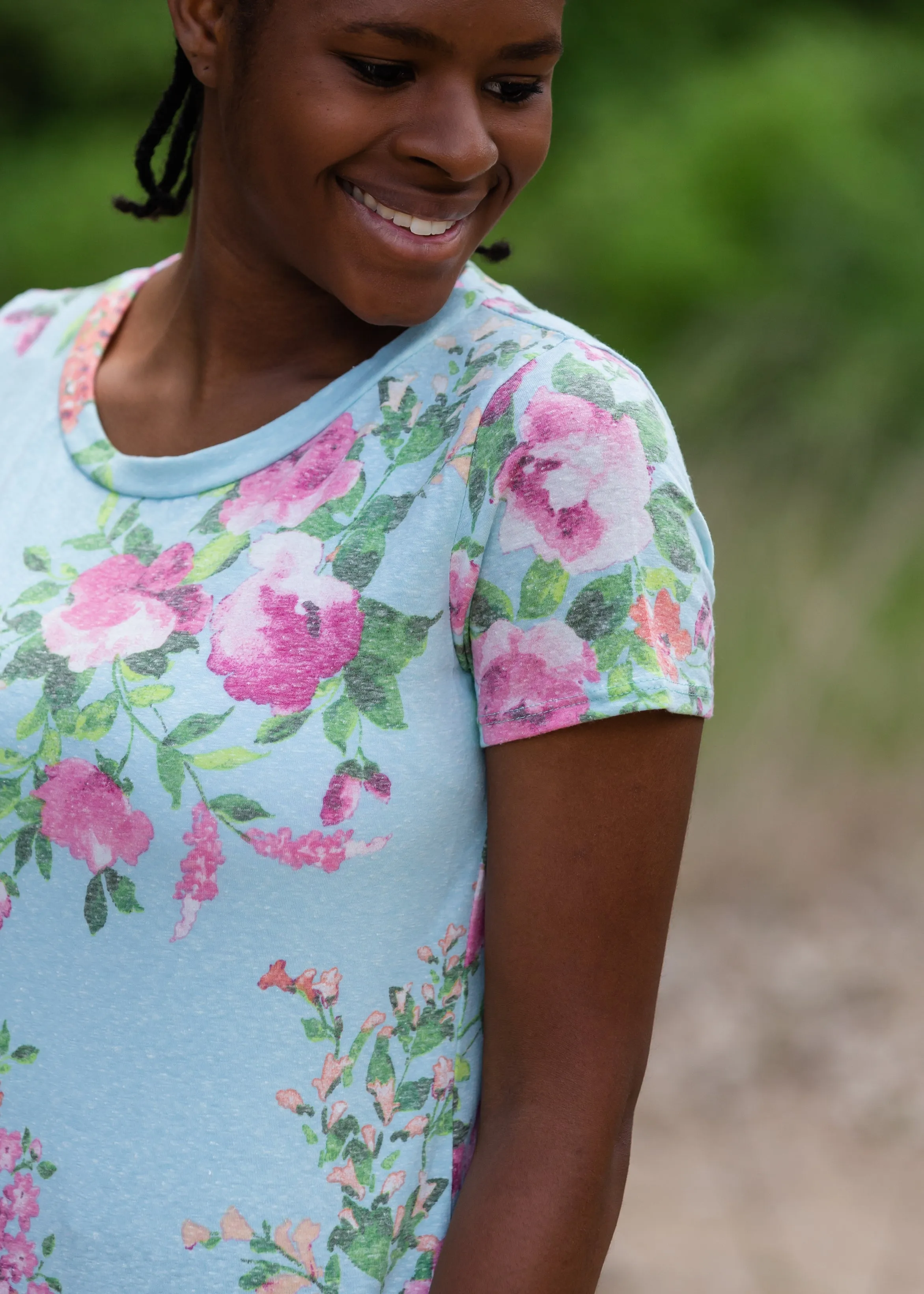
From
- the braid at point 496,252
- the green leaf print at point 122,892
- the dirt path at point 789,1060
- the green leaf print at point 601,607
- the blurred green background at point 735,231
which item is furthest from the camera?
the blurred green background at point 735,231

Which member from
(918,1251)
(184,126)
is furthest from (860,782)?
(184,126)

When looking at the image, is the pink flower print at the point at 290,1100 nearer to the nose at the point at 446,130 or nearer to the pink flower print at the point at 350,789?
the pink flower print at the point at 350,789

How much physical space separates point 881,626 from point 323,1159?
3131mm

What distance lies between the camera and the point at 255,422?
139cm

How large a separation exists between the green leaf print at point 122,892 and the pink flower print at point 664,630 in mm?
448

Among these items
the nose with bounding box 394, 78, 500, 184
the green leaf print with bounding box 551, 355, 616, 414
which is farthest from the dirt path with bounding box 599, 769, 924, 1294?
the nose with bounding box 394, 78, 500, 184

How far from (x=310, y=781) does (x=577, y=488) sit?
0.30 metres

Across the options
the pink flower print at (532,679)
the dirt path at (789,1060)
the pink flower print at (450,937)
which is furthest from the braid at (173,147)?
the dirt path at (789,1060)

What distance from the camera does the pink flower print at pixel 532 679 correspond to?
1111 mm

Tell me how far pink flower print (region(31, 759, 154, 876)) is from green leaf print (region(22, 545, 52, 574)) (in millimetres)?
198

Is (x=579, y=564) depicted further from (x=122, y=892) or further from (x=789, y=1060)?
(x=789, y=1060)

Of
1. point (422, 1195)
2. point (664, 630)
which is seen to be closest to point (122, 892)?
point (422, 1195)

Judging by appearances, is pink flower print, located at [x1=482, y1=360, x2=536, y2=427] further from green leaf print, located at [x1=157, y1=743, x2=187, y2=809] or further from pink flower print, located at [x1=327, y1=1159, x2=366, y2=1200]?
pink flower print, located at [x1=327, y1=1159, x2=366, y2=1200]

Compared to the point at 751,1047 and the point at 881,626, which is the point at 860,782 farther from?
the point at 751,1047
